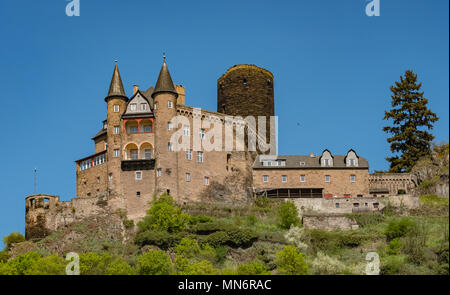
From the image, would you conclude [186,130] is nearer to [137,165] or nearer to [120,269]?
[137,165]

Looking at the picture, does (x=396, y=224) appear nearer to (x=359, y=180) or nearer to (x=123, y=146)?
(x=359, y=180)

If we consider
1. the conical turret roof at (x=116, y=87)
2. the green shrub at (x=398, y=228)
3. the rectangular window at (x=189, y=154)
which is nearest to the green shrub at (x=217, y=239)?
the rectangular window at (x=189, y=154)

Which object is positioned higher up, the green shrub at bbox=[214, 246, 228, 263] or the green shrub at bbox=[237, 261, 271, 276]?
the green shrub at bbox=[214, 246, 228, 263]

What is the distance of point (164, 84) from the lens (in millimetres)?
75000

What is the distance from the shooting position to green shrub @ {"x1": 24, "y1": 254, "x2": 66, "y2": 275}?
2277 inches

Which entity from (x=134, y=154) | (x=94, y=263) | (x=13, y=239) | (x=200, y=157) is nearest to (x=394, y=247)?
(x=200, y=157)

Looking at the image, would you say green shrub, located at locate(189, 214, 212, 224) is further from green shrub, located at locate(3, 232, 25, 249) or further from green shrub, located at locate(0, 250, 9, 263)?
green shrub, located at locate(3, 232, 25, 249)

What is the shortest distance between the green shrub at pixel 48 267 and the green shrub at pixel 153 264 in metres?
5.60

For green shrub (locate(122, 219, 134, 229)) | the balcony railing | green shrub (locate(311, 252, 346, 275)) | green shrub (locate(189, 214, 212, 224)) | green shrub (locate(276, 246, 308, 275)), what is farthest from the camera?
the balcony railing

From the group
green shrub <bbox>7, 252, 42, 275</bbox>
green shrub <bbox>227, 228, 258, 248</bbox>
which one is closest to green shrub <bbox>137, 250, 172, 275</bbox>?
green shrub <bbox>227, 228, 258, 248</bbox>

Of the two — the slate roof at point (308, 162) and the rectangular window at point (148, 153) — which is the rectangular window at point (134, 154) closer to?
the rectangular window at point (148, 153)

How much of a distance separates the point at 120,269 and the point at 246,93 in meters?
33.5

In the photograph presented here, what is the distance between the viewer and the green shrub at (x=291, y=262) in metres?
57.8

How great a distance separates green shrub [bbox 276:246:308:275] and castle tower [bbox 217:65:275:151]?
1019 inches
